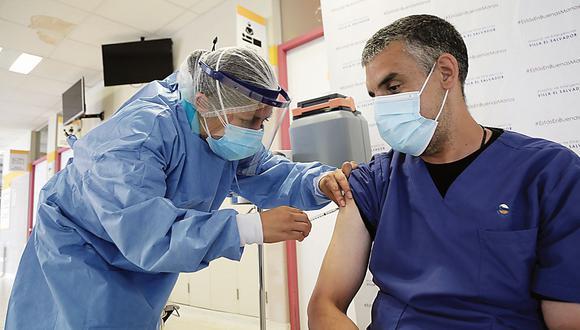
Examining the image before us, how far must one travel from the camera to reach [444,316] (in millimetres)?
888

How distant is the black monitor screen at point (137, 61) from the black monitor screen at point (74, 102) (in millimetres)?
968

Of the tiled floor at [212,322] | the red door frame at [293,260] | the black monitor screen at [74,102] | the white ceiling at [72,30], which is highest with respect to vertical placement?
the white ceiling at [72,30]

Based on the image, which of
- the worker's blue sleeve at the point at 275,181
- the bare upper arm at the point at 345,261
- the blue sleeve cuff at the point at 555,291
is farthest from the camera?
the worker's blue sleeve at the point at 275,181

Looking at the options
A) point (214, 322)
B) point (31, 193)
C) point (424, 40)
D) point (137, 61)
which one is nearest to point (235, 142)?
point (424, 40)

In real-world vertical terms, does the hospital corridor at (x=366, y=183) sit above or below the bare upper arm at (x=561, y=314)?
above

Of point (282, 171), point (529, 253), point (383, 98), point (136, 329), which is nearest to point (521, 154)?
point (529, 253)

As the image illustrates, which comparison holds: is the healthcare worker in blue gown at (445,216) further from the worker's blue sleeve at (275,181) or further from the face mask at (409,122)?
the worker's blue sleeve at (275,181)

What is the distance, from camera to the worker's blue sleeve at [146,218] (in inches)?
36.9

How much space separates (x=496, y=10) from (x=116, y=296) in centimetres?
180

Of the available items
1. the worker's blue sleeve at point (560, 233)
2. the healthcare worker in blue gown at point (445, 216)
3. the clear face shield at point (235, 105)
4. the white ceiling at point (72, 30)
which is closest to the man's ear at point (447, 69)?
the healthcare worker in blue gown at point (445, 216)

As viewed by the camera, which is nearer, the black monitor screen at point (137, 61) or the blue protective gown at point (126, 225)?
the blue protective gown at point (126, 225)

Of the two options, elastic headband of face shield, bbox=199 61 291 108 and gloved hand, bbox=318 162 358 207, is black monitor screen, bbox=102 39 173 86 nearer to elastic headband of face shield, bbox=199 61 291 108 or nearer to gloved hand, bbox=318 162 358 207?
elastic headband of face shield, bbox=199 61 291 108

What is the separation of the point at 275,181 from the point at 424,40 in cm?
74

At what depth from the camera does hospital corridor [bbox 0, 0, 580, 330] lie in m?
0.89
